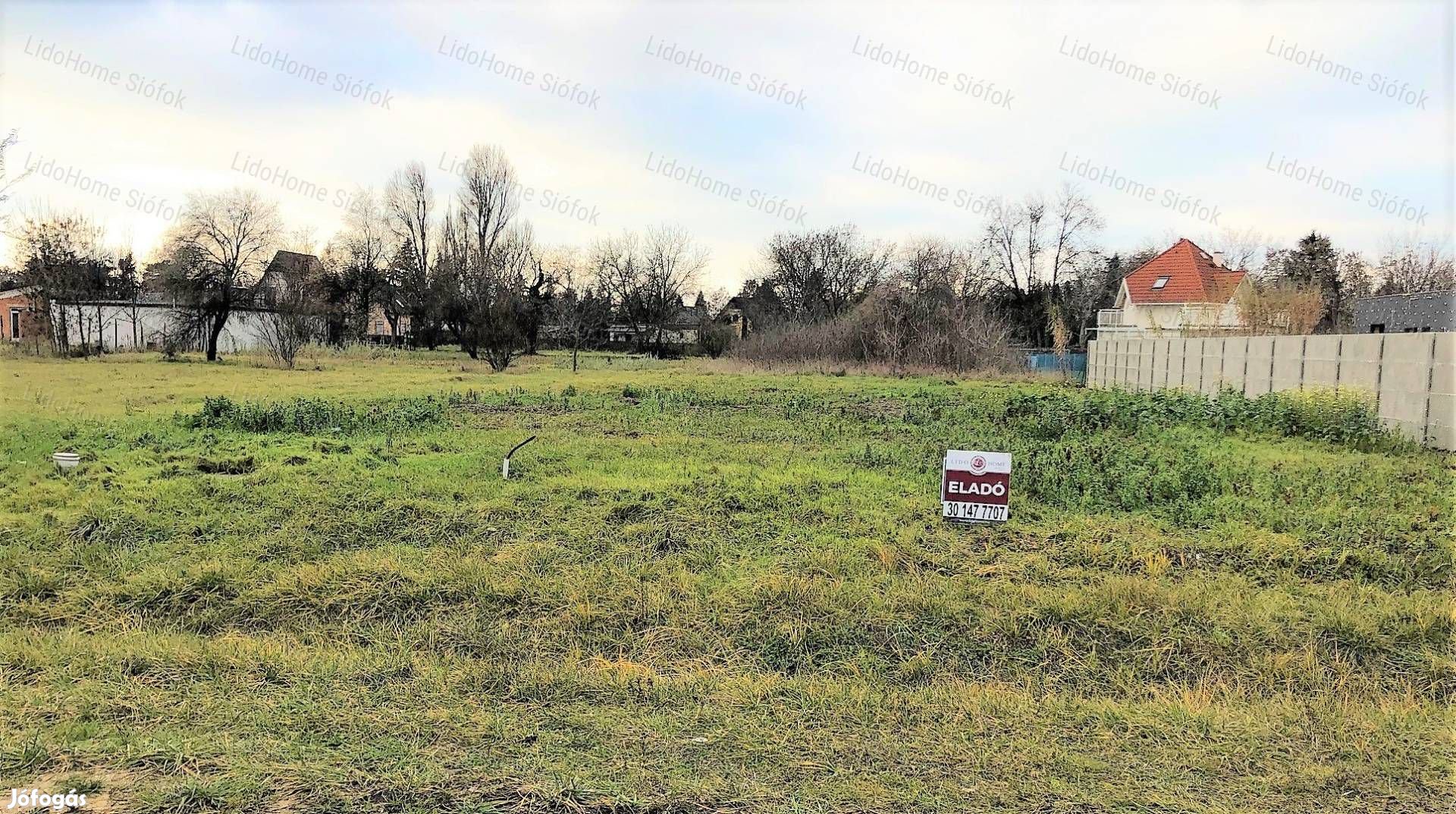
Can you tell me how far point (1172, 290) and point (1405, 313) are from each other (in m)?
8.77

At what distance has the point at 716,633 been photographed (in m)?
3.93

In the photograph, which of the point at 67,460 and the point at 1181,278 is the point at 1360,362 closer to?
the point at 67,460

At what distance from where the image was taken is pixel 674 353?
43188mm

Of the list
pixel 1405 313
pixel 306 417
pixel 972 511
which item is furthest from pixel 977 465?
pixel 1405 313

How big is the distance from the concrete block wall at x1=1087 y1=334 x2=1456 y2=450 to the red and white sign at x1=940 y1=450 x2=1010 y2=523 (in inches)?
306

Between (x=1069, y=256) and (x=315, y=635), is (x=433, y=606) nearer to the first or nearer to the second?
(x=315, y=635)

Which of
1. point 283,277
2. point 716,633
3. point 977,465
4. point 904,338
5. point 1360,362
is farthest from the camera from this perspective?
point 283,277

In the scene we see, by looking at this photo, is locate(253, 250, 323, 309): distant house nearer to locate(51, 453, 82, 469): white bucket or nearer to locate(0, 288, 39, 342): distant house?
locate(0, 288, 39, 342): distant house

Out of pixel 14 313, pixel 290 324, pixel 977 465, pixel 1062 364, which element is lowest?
pixel 977 465

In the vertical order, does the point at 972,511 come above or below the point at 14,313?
below

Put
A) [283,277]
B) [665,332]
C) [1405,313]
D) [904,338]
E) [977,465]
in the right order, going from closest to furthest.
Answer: [977,465] → [1405,313] → [904,338] → [283,277] → [665,332]

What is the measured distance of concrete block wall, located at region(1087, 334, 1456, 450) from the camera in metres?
9.27

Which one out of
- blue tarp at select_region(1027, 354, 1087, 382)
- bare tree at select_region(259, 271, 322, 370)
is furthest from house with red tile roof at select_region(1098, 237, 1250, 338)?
bare tree at select_region(259, 271, 322, 370)

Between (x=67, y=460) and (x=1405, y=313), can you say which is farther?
(x=1405, y=313)
